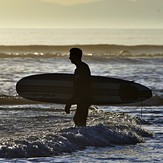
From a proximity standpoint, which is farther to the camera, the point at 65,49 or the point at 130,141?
the point at 65,49

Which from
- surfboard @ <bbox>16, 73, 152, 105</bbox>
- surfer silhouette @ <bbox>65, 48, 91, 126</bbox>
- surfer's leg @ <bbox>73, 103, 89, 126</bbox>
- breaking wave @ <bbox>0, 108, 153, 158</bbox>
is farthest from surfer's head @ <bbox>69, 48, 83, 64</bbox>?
surfboard @ <bbox>16, 73, 152, 105</bbox>

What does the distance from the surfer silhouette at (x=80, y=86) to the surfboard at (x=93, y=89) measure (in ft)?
9.35

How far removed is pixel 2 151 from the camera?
456 inches

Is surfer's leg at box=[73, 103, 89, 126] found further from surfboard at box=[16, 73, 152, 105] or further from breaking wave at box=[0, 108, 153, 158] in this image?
surfboard at box=[16, 73, 152, 105]

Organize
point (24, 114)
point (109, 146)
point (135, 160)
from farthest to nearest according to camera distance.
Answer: point (24, 114)
point (109, 146)
point (135, 160)

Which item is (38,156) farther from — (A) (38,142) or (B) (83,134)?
(B) (83,134)

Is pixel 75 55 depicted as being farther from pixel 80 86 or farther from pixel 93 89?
pixel 93 89

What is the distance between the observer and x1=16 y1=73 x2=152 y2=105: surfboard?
16469 millimetres

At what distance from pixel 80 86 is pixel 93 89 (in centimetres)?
352

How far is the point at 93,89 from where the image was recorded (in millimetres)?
16562

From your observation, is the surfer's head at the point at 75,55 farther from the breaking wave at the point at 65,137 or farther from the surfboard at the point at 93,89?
the surfboard at the point at 93,89

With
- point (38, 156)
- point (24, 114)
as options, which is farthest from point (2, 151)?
point (24, 114)

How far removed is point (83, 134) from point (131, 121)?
3489mm

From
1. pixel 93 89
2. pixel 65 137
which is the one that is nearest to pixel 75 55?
pixel 65 137
